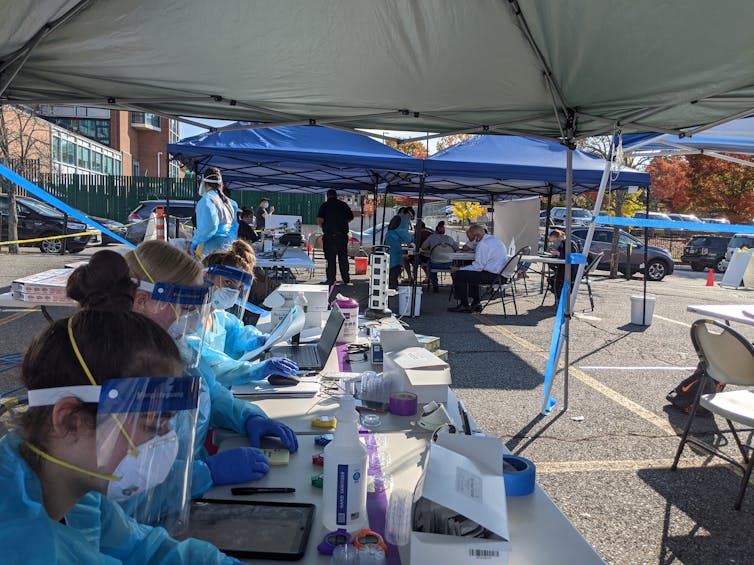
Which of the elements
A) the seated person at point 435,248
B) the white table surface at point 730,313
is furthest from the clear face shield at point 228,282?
the seated person at point 435,248

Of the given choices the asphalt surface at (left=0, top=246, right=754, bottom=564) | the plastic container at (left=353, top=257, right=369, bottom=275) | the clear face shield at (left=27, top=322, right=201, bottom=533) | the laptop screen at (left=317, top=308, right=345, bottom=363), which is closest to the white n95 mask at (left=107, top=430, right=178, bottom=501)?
the clear face shield at (left=27, top=322, right=201, bottom=533)

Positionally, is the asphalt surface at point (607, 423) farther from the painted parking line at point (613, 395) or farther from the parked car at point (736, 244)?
the parked car at point (736, 244)

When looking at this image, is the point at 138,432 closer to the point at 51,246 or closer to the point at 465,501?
the point at 465,501

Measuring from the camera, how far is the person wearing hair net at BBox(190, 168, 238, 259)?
21.3ft

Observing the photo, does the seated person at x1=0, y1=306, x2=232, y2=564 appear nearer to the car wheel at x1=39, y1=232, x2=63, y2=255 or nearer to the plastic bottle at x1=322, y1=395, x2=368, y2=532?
the plastic bottle at x1=322, y1=395, x2=368, y2=532

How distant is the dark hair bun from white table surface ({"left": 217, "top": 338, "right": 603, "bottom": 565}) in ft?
1.98

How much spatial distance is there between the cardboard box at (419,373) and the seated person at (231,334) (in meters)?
0.55

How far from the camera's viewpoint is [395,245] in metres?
11.3

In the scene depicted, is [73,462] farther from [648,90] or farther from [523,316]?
[523,316]

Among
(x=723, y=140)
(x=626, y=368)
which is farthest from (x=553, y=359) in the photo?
(x=723, y=140)

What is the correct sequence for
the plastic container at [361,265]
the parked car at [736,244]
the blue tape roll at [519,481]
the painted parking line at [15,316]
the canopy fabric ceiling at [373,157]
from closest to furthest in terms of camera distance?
the blue tape roll at [519,481] → the painted parking line at [15,316] → the canopy fabric ceiling at [373,157] → the plastic container at [361,265] → the parked car at [736,244]

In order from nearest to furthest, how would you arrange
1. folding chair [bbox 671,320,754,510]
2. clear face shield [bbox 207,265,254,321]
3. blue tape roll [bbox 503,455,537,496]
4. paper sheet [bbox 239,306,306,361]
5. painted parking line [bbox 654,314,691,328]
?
blue tape roll [bbox 503,455,537,496], clear face shield [bbox 207,265,254,321], paper sheet [bbox 239,306,306,361], folding chair [bbox 671,320,754,510], painted parking line [bbox 654,314,691,328]

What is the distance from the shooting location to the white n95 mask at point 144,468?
1.02 meters

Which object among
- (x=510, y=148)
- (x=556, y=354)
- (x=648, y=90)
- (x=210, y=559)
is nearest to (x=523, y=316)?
Result: (x=510, y=148)
